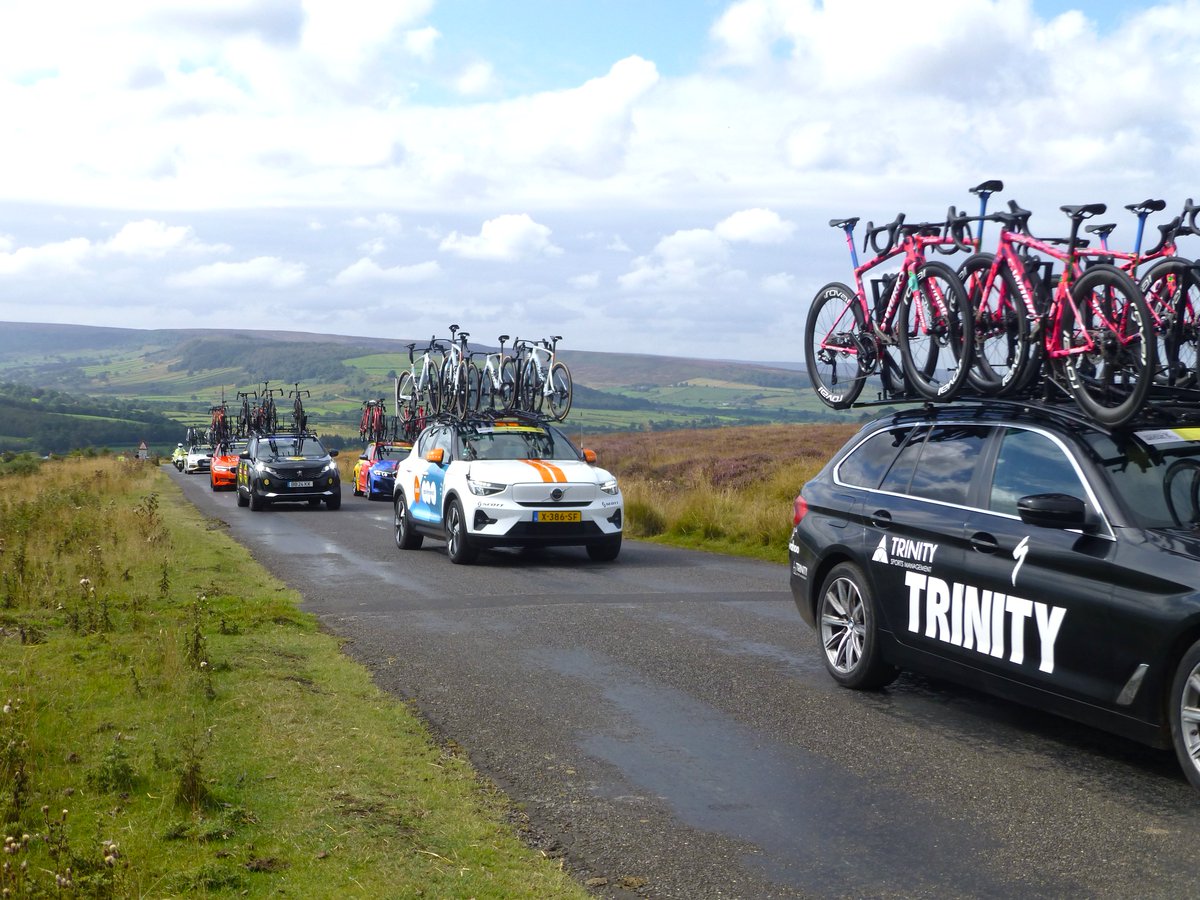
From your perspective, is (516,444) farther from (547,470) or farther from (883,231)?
(883,231)

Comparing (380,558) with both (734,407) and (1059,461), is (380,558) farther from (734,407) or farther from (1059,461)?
(734,407)

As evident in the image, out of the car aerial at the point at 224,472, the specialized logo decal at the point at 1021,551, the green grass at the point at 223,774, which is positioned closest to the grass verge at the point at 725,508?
the green grass at the point at 223,774

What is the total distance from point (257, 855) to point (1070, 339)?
555 centimetres

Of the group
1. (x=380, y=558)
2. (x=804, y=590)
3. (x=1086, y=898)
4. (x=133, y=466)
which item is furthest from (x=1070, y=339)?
(x=133, y=466)

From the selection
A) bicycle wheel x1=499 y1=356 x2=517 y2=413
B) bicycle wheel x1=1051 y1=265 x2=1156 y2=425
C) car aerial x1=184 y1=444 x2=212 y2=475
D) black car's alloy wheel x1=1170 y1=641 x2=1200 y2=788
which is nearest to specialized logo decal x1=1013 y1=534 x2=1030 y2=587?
bicycle wheel x1=1051 y1=265 x2=1156 y2=425

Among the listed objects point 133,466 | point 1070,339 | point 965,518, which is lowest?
point 133,466

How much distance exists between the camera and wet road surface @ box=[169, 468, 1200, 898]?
15.8 feet

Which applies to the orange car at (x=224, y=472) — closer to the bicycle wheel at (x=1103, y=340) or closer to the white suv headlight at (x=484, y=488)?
the white suv headlight at (x=484, y=488)

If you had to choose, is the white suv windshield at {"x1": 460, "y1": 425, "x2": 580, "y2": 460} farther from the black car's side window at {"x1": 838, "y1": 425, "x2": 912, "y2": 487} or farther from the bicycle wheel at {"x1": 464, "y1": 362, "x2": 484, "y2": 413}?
the black car's side window at {"x1": 838, "y1": 425, "x2": 912, "y2": 487}

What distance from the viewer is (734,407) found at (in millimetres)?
133125

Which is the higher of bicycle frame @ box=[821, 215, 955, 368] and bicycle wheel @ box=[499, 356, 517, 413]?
bicycle frame @ box=[821, 215, 955, 368]

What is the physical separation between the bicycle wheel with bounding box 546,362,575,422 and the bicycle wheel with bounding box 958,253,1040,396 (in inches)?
459

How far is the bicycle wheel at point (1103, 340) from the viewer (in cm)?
704

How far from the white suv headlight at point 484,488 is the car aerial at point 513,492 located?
0.04ft
